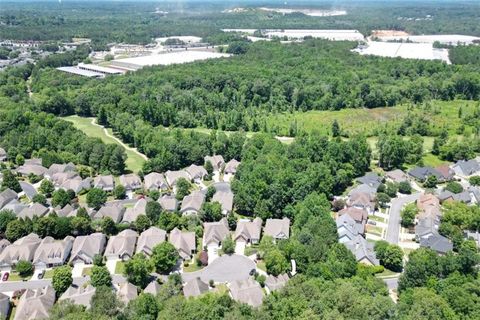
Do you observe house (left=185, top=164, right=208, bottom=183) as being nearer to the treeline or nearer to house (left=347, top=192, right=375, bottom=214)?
house (left=347, top=192, right=375, bottom=214)

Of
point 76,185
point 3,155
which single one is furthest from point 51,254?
point 3,155

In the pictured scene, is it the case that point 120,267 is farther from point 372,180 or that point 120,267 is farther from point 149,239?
point 372,180

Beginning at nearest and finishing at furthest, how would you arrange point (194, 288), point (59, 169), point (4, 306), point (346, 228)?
point (4, 306)
point (194, 288)
point (346, 228)
point (59, 169)

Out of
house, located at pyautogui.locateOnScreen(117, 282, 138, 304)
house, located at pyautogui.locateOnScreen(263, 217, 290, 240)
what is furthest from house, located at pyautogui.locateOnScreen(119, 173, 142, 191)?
house, located at pyautogui.locateOnScreen(117, 282, 138, 304)

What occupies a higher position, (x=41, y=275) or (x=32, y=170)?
(x=32, y=170)

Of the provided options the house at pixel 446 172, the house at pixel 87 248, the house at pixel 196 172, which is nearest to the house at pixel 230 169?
the house at pixel 196 172
